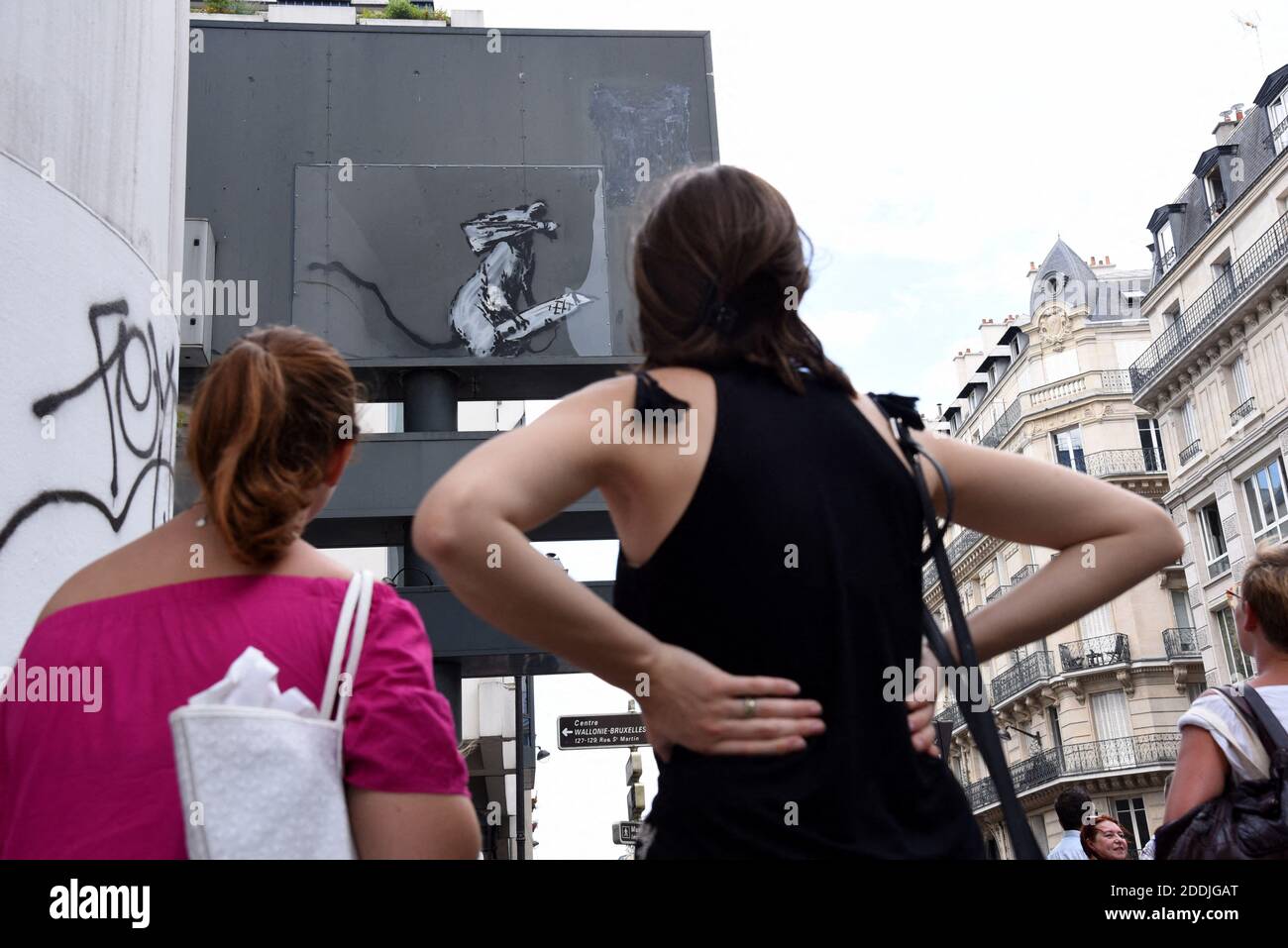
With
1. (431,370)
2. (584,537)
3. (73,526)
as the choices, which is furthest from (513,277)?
(73,526)

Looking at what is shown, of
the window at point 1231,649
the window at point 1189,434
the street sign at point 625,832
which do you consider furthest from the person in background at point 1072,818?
the window at point 1189,434

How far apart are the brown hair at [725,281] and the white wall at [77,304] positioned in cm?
498

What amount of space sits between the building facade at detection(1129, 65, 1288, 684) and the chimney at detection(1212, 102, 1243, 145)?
4cm

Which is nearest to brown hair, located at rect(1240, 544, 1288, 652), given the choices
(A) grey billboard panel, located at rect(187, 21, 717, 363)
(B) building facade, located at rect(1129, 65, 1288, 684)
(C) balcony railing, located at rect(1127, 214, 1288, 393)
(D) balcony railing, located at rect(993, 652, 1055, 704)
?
(A) grey billboard panel, located at rect(187, 21, 717, 363)

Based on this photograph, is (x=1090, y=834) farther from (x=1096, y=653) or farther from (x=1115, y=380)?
(x=1115, y=380)

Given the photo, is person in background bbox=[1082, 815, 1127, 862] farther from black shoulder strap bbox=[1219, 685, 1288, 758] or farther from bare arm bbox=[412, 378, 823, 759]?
bare arm bbox=[412, 378, 823, 759]

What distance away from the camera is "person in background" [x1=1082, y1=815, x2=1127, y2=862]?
19.6ft

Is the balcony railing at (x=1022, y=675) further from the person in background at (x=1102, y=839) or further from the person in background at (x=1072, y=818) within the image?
the person in background at (x=1102, y=839)

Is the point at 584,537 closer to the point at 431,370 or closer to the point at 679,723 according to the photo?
the point at 431,370

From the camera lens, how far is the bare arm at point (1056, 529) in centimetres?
204

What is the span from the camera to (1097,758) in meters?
48.8

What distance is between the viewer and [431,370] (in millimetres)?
15906

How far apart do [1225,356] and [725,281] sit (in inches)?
1531
